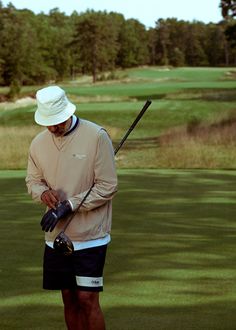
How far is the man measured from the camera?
4.35 meters

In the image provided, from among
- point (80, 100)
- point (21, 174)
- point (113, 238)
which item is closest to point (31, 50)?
point (80, 100)

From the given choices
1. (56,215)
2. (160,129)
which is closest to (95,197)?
(56,215)

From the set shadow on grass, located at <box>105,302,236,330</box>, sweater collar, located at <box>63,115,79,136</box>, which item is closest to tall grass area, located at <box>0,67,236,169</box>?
shadow on grass, located at <box>105,302,236,330</box>

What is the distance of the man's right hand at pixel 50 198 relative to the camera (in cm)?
441

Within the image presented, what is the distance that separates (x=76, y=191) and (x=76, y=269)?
16.3 inches

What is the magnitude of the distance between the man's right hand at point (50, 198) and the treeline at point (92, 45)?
201 feet

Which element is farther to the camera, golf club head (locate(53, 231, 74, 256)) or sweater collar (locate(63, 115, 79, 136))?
A: sweater collar (locate(63, 115, 79, 136))

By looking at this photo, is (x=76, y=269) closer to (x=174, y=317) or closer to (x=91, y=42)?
(x=174, y=317)

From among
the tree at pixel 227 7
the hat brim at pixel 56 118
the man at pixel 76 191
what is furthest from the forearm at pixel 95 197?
the tree at pixel 227 7

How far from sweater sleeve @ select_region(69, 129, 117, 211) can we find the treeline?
201 feet

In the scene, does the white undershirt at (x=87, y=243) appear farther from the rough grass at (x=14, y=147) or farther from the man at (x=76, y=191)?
the rough grass at (x=14, y=147)

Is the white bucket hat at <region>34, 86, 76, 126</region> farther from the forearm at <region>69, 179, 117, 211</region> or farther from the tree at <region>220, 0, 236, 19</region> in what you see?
the tree at <region>220, 0, 236, 19</region>

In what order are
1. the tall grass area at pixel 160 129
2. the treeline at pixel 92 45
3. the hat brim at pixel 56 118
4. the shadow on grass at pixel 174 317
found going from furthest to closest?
1. the treeline at pixel 92 45
2. the tall grass area at pixel 160 129
3. the shadow on grass at pixel 174 317
4. the hat brim at pixel 56 118

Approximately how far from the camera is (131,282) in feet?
21.9
